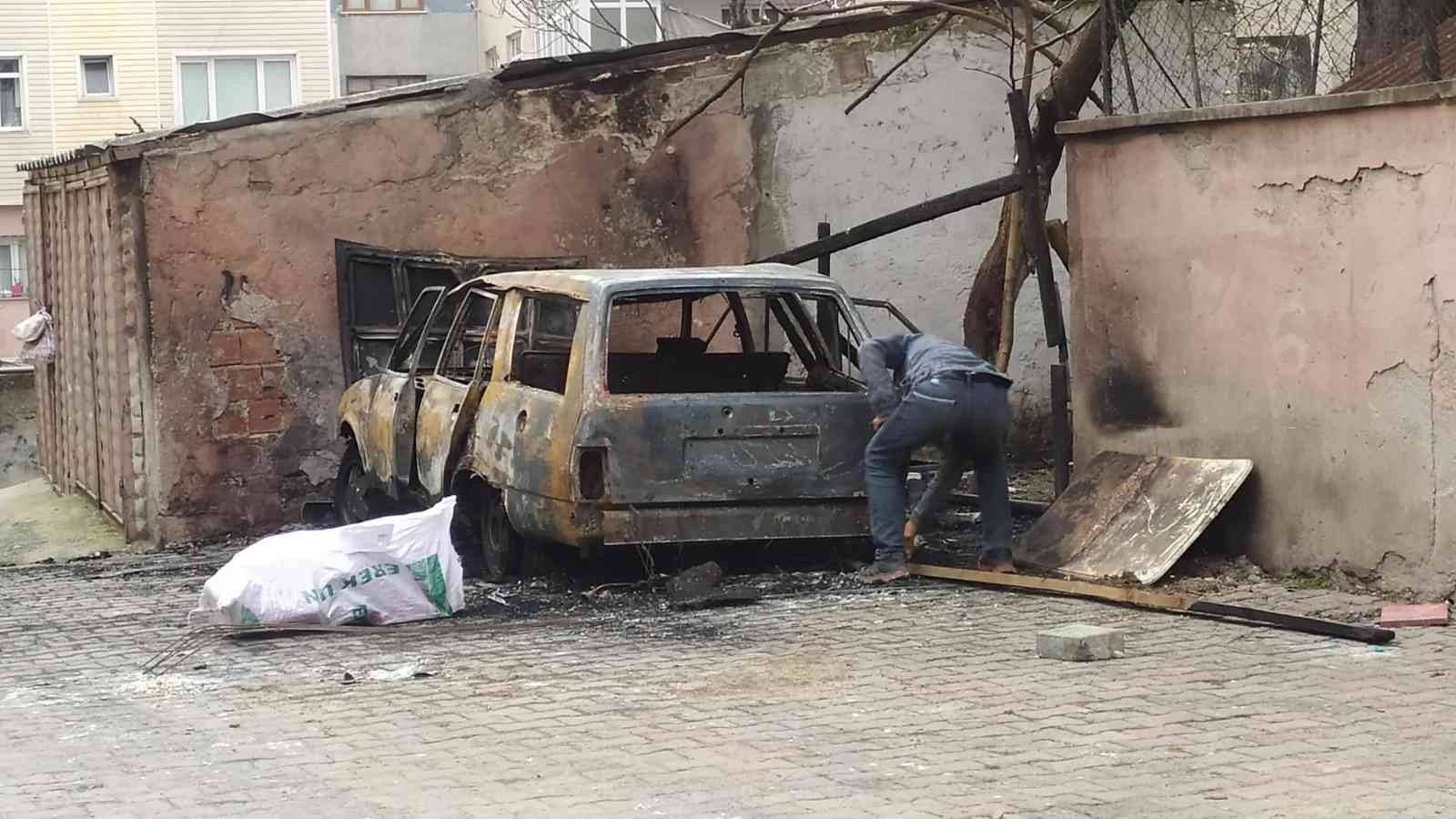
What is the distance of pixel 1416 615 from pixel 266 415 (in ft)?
25.5

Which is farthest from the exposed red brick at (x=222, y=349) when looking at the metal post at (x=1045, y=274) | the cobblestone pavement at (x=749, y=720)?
the metal post at (x=1045, y=274)

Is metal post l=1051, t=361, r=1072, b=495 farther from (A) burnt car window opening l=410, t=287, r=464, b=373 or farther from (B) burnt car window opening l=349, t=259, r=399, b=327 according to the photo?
(B) burnt car window opening l=349, t=259, r=399, b=327

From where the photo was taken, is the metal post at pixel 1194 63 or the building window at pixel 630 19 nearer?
the metal post at pixel 1194 63

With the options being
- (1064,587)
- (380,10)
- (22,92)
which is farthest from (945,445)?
(22,92)

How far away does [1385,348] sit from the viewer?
829cm

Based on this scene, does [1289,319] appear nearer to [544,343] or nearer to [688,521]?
[688,521]

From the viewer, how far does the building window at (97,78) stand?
37969 mm

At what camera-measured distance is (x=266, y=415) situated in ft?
42.1

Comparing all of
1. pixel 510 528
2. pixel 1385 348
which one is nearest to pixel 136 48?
pixel 510 528

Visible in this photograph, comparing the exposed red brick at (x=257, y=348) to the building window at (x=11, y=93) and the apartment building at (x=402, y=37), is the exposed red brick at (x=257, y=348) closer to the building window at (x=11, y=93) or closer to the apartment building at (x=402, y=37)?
the apartment building at (x=402, y=37)

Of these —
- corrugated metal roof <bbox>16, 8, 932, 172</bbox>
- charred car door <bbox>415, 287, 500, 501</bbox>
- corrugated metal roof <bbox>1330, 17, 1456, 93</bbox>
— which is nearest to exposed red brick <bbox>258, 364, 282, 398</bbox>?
corrugated metal roof <bbox>16, 8, 932, 172</bbox>

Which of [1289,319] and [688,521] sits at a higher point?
[1289,319]

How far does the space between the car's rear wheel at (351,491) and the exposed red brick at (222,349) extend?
1.27 meters

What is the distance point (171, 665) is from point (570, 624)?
1726 mm
